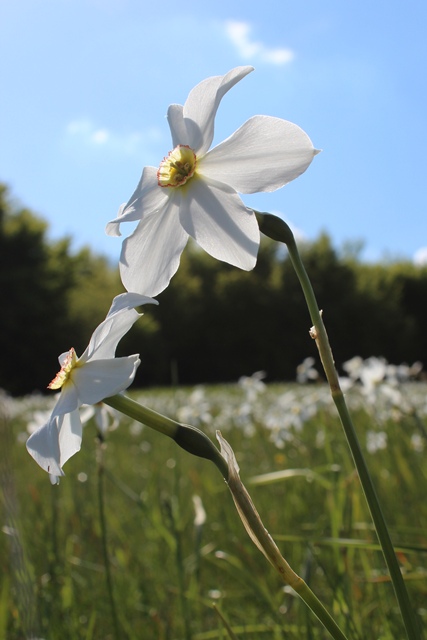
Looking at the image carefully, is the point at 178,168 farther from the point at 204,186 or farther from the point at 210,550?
the point at 210,550

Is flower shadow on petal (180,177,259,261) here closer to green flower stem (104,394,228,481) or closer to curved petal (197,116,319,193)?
curved petal (197,116,319,193)

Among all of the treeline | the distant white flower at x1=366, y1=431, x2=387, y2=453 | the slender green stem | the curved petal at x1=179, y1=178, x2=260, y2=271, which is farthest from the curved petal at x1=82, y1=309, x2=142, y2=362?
the treeline

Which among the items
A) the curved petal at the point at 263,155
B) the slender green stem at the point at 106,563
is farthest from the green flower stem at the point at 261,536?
the slender green stem at the point at 106,563

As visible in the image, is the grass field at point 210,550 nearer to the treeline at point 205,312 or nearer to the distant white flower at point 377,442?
the distant white flower at point 377,442

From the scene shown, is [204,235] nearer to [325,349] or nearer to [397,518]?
[325,349]

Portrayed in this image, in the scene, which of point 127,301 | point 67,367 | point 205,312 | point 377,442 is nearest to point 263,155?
point 127,301
